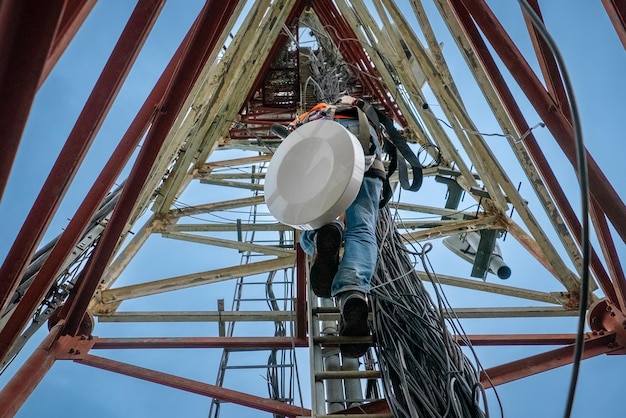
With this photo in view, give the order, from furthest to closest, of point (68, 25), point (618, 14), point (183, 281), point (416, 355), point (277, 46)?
point (277, 46) < point (183, 281) < point (416, 355) < point (618, 14) < point (68, 25)

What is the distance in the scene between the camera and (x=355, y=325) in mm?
4023

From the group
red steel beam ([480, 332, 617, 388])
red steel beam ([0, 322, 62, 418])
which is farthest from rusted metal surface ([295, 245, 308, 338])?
red steel beam ([0, 322, 62, 418])

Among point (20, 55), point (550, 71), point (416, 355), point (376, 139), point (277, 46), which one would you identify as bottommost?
point (20, 55)

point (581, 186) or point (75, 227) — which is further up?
point (75, 227)

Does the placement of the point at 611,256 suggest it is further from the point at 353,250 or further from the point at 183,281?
the point at 183,281

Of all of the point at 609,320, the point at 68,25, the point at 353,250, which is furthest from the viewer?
Answer: the point at 609,320

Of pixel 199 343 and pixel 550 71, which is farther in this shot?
pixel 199 343

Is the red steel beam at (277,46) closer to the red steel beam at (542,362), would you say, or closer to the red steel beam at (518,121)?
the red steel beam at (518,121)

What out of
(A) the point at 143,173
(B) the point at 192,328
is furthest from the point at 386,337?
(B) the point at 192,328

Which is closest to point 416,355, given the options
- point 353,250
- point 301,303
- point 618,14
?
point 353,250

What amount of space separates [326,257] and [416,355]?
92cm

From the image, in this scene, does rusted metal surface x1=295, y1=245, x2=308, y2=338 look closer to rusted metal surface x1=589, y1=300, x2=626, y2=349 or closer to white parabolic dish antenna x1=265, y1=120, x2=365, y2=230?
white parabolic dish antenna x1=265, y1=120, x2=365, y2=230

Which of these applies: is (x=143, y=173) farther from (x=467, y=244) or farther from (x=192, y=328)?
(x=192, y=328)

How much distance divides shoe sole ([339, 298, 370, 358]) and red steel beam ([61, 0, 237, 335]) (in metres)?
1.89
